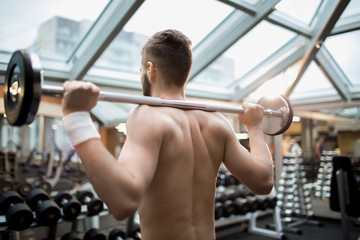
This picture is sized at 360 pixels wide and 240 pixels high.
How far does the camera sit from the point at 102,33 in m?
3.01

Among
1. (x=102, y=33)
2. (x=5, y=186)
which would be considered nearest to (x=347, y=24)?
(x=102, y=33)

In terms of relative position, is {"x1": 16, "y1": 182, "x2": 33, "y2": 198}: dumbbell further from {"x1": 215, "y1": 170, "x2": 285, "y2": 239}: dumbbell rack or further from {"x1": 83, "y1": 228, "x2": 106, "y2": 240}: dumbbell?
{"x1": 215, "y1": 170, "x2": 285, "y2": 239}: dumbbell rack

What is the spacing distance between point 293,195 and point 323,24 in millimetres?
2679

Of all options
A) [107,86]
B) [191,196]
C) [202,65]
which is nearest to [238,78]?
[202,65]

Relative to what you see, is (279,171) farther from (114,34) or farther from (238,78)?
(114,34)

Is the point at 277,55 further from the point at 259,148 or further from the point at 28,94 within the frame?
the point at 28,94

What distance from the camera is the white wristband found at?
2.39 ft

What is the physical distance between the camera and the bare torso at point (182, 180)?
0.87 m

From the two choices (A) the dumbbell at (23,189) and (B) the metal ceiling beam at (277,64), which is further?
(B) the metal ceiling beam at (277,64)

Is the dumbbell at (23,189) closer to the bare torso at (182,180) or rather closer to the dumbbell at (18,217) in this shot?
the dumbbell at (18,217)

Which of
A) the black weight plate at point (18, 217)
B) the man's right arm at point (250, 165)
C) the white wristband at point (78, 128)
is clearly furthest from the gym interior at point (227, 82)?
the white wristband at point (78, 128)

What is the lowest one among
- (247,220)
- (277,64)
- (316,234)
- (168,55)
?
(316,234)

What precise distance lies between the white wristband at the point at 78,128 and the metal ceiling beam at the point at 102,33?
2158 millimetres

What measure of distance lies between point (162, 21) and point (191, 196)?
9.01 feet
